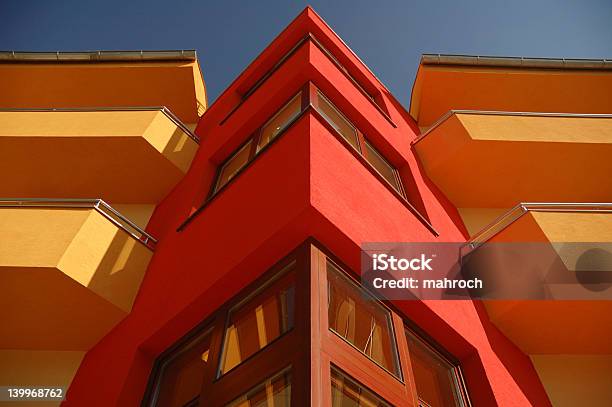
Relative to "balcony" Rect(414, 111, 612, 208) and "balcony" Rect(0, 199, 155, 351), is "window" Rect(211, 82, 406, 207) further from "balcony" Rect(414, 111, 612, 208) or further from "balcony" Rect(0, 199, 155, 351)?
"balcony" Rect(0, 199, 155, 351)

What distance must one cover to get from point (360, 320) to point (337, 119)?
4.43 metres

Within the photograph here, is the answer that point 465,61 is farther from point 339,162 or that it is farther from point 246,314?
point 246,314

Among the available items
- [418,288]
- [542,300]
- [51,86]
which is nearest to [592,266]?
[542,300]

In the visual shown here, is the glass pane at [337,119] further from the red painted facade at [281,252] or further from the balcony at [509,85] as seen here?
the balcony at [509,85]

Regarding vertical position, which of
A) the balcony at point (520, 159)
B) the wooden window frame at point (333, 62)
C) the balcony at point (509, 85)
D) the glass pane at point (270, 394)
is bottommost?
the glass pane at point (270, 394)

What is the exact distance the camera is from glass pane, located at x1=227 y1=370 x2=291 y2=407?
12.8 ft

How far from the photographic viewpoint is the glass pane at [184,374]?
5148 mm

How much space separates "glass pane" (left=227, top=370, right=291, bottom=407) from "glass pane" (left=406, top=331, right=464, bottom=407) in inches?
71.1

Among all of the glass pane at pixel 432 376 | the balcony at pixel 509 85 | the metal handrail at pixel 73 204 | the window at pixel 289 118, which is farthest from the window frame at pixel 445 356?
the balcony at pixel 509 85

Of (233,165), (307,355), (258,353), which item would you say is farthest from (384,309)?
(233,165)

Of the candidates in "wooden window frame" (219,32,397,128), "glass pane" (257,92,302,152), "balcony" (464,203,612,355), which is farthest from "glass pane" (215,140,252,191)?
"balcony" (464,203,612,355)

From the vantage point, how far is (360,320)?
5.03 m

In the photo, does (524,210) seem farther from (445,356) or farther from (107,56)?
(107,56)

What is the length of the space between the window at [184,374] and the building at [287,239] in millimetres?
22
